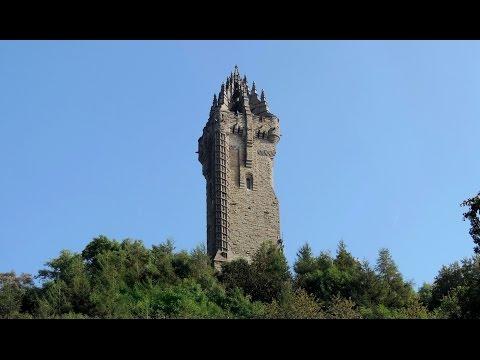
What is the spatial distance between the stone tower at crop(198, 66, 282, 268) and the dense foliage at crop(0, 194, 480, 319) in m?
4.23

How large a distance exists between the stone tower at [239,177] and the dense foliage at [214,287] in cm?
423

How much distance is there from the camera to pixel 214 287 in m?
44.8

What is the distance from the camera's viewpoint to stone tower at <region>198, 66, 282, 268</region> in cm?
5672

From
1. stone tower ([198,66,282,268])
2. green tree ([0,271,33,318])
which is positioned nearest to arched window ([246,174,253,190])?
stone tower ([198,66,282,268])

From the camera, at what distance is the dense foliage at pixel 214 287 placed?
3800cm

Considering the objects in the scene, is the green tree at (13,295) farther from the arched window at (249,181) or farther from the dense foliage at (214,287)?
the arched window at (249,181)

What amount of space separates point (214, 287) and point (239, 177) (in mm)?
15686

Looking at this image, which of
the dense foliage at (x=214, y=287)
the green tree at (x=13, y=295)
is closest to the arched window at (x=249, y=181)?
the dense foliage at (x=214, y=287)

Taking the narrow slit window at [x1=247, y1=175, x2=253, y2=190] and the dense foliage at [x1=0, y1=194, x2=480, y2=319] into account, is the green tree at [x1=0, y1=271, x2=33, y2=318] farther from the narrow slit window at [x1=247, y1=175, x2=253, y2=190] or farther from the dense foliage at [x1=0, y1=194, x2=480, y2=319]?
the narrow slit window at [x1=247, y1=175, x2=253, y2=190]
